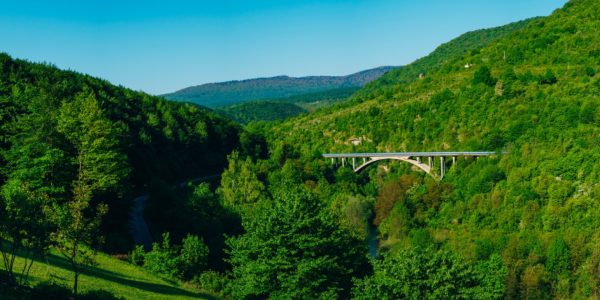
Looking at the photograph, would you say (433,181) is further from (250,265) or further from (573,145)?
(250,265)

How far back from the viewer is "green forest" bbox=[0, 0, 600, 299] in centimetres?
2153

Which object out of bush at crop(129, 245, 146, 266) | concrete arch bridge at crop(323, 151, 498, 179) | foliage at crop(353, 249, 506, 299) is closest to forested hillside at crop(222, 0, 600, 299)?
foliage at crop(353, 249, 506, 299)

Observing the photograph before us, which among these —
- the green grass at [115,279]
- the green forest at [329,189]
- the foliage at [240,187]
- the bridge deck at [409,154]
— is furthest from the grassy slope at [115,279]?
the bridge deck at [409,154]

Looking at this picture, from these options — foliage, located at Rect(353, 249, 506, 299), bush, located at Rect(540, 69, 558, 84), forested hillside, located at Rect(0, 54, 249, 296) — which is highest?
bush, located at Rect(540, 69, 558, 84)

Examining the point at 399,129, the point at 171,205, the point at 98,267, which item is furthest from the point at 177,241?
the point at 399,129

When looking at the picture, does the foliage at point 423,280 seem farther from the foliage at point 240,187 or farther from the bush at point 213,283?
the foliage at point 240,187

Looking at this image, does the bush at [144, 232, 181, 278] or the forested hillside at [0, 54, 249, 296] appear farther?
the bush at [144, 232, 181, 278]

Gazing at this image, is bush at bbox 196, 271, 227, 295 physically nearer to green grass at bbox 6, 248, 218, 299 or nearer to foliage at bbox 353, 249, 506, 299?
green grass at bbox 6, 248, 218, 299

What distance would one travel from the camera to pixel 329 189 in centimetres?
6506

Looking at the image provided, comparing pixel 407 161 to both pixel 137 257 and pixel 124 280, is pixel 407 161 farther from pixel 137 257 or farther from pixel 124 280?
pixel 124 280

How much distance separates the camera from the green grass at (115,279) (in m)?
20.5

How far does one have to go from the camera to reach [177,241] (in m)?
36.8

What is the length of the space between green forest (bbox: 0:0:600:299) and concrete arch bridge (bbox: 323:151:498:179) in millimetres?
1293

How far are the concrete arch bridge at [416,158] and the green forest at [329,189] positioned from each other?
50.9 inches
